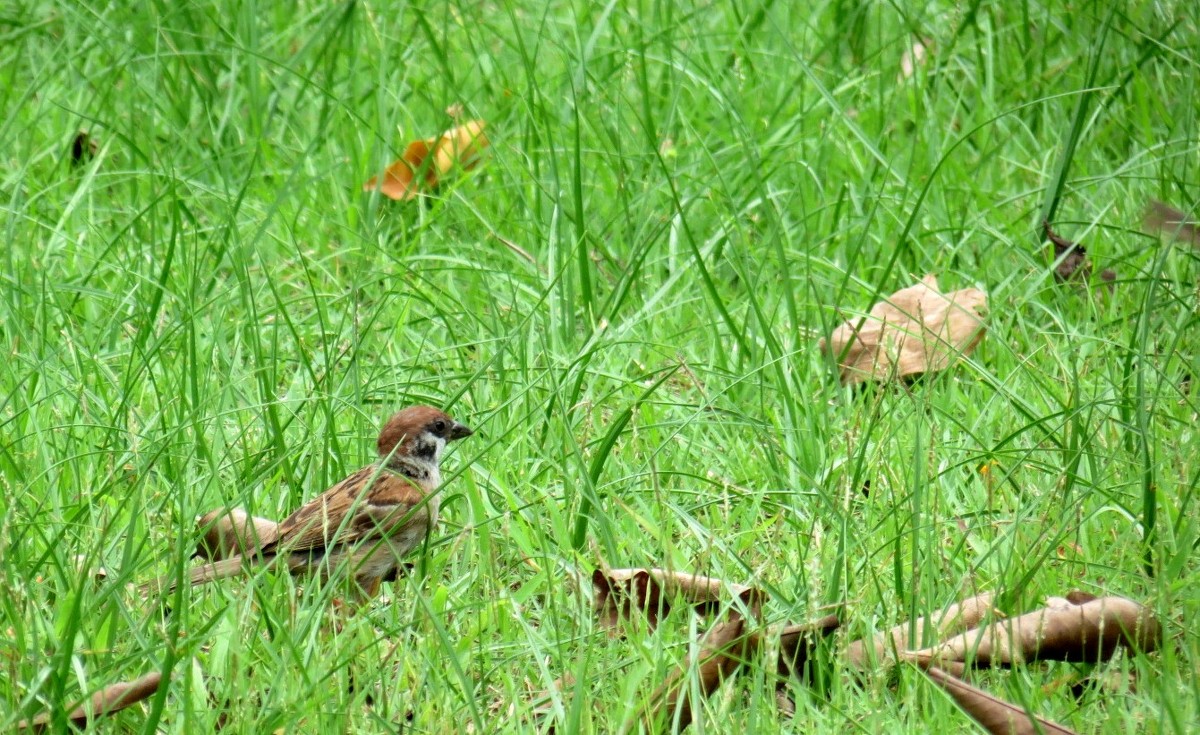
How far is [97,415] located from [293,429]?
57 centimetres

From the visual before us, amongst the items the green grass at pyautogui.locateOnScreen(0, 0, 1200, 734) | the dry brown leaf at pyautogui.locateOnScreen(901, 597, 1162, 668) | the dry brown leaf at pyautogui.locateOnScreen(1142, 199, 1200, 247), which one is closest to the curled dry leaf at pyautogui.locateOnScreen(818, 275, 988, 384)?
the green grass at pyautogui.locateOnScreen(0, 0, 1200, 734)

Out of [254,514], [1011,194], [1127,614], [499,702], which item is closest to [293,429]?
[254,514]

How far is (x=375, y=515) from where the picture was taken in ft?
14.1

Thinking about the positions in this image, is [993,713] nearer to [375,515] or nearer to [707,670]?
[707,670]

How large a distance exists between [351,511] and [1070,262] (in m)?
3.17

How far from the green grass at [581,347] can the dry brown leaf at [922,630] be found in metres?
0.08

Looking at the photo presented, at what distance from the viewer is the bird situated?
3.83 m

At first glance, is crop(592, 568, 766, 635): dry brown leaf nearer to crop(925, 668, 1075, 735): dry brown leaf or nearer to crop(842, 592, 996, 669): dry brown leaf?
crop(842, 592, 996, 669): dry brown leaf

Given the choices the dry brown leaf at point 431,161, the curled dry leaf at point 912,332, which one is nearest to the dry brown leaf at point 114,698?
the curled dry leaf at point 912,332

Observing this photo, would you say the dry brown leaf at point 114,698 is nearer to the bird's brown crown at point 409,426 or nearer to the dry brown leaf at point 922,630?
the bird's brown crown at point 409,426

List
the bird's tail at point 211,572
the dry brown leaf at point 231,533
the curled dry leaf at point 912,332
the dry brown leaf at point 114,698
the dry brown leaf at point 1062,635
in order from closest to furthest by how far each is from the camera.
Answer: the dry brown leaf at point 114,698, the dry brown leaf at point 1062,635, the bird's tail at point 211,572, the dry brown leaf at point 231,533, the curled dry leaf at point 912,332

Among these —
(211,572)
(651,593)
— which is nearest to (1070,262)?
(651,593)

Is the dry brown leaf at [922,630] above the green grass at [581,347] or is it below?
below

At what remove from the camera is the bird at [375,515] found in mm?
3826
